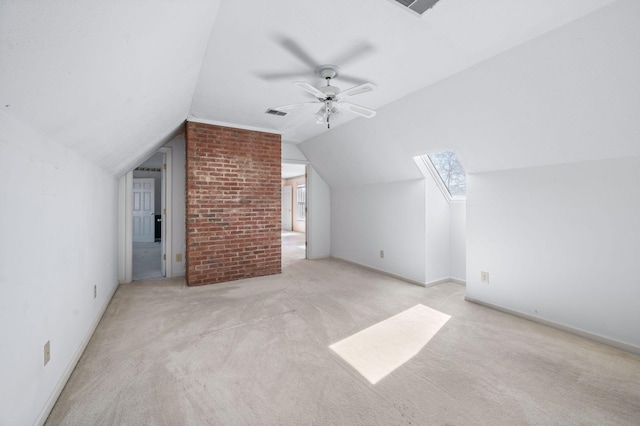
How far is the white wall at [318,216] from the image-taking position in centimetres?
562

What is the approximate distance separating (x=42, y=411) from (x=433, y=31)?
3.21 meters

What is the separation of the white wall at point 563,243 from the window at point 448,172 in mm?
665

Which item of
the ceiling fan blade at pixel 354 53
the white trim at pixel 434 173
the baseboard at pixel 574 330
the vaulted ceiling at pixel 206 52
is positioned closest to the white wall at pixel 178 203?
the vaulted ceiling at pixel 206 52

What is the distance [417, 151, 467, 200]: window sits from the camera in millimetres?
3809

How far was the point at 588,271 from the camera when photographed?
7.81 ft

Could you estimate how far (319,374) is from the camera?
1852 millimetres

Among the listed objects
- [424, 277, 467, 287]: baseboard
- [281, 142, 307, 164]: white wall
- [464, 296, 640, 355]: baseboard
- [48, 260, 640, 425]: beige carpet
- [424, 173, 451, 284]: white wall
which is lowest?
[48, 260, 640, 425]: beige carpet

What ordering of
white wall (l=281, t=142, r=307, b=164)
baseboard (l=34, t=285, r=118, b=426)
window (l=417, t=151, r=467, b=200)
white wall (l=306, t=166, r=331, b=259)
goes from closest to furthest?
baseboard (l=34, t=285, r=118, b=426), window (l=417, t=151, r=467, b=200), white wall (l=281, t=142, r=307, b=164), white wall (l=306, t=166, r=331, b=259)

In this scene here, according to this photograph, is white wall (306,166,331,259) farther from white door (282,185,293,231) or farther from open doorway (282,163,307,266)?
white door (282,185,293,231)

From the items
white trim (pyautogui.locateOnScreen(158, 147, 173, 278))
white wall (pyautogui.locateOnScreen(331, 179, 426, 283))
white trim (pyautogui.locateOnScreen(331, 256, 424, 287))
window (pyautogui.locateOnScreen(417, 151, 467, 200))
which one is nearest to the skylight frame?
window (pyautogui.locateOnScreen(417, 151, 467, 200))

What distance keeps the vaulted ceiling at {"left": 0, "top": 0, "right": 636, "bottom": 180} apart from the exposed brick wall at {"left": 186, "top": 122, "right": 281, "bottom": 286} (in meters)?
0.74

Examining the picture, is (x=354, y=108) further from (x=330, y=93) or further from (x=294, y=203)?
(x=294, y=203)

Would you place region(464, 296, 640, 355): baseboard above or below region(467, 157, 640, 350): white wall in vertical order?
below

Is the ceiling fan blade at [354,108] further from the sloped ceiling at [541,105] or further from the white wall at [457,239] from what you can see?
the white wall at [457,239]
